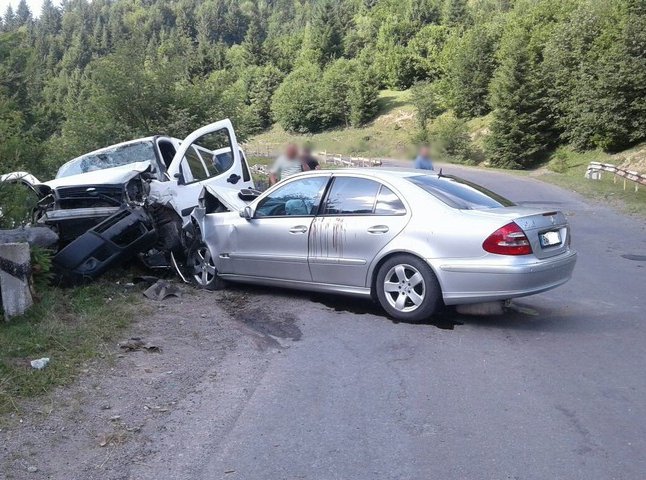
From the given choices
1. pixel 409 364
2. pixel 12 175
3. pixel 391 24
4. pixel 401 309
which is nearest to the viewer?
pixel 409 364

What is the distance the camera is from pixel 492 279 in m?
6.23

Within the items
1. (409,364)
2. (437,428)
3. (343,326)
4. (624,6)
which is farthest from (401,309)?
(624,6)

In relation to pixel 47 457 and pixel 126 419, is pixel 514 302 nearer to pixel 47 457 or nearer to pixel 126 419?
pixel 126 419

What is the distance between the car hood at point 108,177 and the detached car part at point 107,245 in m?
1.20

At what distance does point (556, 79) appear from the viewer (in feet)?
156

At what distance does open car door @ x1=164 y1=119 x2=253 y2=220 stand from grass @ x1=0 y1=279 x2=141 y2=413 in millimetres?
2214

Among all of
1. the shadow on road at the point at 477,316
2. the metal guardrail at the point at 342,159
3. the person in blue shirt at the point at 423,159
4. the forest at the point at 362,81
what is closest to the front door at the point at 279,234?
the shadow on road at the point at 477,316

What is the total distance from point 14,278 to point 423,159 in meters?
7.76

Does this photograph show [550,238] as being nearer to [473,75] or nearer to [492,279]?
[492,279]

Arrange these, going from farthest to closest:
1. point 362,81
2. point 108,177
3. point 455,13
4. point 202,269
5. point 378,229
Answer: point 455,13 → point 362,81 → point 108,177 → point 202,269 → point 378,229

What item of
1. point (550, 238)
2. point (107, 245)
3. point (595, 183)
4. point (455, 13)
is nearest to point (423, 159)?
point (550, 238)

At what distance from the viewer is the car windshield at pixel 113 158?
1161cm

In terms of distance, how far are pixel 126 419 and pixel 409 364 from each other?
7.63ft

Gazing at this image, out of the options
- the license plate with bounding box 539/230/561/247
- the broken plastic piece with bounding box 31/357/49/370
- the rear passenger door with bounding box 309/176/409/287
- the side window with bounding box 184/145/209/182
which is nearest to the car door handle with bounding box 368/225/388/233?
the rear passenger door with bounding box 309/176/409/287
